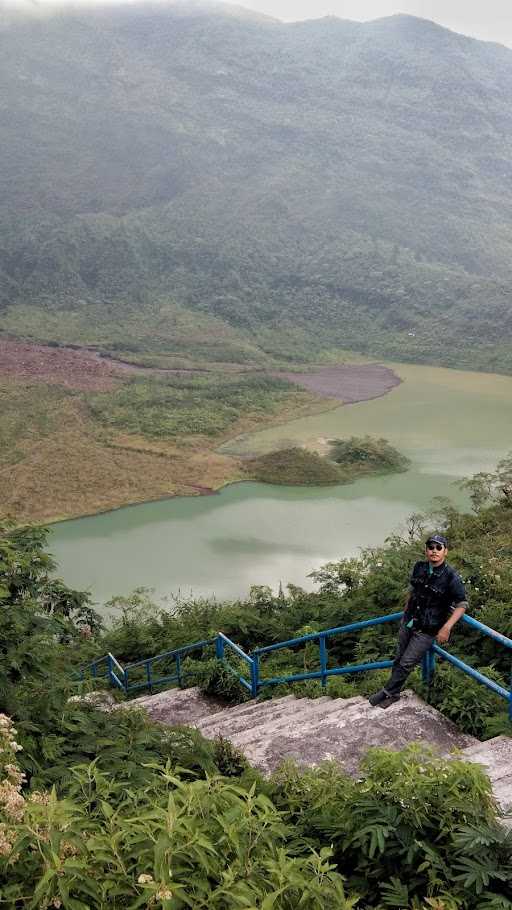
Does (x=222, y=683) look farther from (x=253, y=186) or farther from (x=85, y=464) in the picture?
(x=253, y=186)

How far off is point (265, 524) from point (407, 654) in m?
16.2

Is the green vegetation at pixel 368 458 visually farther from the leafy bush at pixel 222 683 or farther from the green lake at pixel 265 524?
the leafy bush at pixel 222 683

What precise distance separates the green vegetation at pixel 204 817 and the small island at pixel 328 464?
20756 millimetres

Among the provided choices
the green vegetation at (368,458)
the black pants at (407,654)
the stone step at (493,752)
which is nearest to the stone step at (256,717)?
the black pants at (407,654)

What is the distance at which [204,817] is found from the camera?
236 cm

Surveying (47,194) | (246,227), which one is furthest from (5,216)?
(246,227)

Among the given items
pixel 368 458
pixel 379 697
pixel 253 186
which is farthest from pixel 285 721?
pixel 253 186

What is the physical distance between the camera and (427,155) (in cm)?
11806

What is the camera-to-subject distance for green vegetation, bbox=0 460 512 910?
2.09 meters

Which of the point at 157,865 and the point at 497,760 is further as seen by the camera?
the point at 497,760

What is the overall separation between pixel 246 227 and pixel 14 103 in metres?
64.9

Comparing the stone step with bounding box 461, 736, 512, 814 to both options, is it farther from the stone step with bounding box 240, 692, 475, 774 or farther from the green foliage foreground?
the green foliage foreground

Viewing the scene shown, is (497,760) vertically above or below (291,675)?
above

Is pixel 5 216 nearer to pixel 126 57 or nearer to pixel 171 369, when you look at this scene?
pixel 171 369
